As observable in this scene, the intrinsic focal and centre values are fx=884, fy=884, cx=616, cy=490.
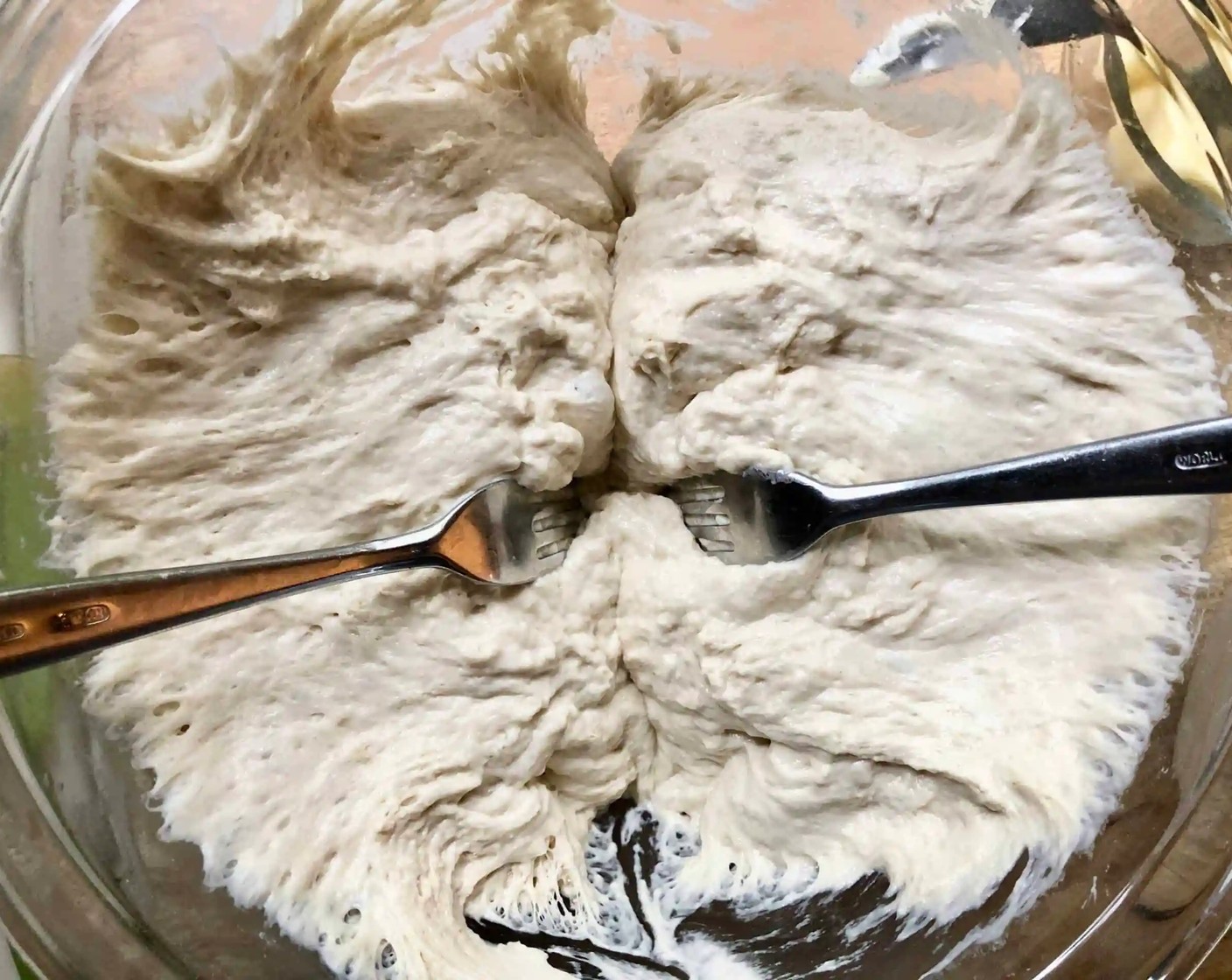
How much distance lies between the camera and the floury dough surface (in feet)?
3.04

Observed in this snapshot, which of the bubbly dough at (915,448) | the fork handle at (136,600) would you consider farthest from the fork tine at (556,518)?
the fork handle at (136,600)

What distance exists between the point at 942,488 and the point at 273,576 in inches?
A: 24.7

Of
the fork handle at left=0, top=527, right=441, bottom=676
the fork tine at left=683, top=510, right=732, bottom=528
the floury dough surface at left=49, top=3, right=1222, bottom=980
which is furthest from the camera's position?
the fork tine at left=683, top=510, right=732, bottom=528

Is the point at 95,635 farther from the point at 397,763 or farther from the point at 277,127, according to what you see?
the point at 277,127

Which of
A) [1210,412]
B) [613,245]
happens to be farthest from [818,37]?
[1210,412]

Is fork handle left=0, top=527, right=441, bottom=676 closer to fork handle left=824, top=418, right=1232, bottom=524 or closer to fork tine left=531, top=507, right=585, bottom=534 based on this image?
fork tine left=531, top=507, right=585, bottom=534

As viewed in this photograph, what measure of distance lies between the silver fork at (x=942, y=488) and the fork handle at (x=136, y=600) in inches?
17.2

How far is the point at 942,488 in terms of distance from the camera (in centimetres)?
85

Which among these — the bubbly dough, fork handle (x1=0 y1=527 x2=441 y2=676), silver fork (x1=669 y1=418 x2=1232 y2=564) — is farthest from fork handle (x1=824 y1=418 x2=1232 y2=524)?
fork handle (x1=0 y1=527 x2=441 y2=676)

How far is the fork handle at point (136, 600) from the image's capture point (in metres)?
0.63

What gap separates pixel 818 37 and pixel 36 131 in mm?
873

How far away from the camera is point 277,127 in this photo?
0.92 meters

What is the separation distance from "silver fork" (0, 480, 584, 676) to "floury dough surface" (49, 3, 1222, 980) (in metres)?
0.05

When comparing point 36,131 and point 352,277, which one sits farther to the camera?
point 352,277
